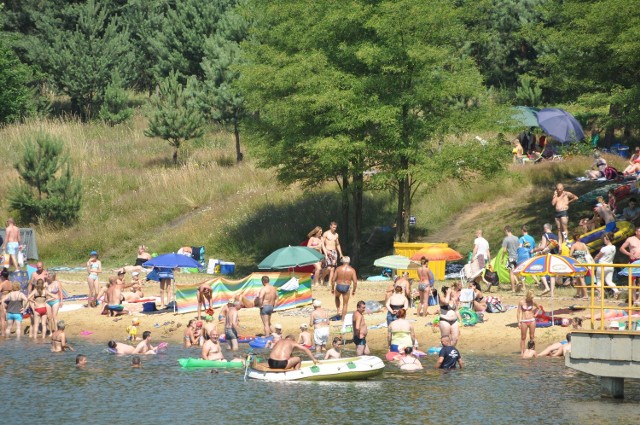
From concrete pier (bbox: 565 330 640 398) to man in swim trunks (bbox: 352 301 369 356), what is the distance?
638 centimetres

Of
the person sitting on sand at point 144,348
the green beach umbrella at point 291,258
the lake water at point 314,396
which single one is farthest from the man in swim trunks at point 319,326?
the green beach umbrella at point 291,258

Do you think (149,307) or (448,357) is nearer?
(448,357)

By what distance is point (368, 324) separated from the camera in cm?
3141

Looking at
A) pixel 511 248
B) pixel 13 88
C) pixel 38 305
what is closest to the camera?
pixel 38 305

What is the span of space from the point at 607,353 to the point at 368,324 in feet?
33.2

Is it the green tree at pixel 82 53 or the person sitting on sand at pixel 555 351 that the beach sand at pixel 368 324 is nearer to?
the person sitting on sand at pixel 555 351

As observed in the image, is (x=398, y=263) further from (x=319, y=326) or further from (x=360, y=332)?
(x=360, y=332)

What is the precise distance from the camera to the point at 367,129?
39.7 meters

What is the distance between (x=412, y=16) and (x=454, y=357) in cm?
1558

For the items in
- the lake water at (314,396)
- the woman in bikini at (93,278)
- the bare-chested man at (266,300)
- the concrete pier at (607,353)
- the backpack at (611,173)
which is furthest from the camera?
the backpack at (611,173)

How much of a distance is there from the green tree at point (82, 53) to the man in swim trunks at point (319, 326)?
45.8 m

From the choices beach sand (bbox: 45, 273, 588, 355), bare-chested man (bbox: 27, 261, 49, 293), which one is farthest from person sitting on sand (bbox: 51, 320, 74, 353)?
bare-chested man (bbox: 27, 261, 49, 293)

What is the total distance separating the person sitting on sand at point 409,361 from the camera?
86.9 feet

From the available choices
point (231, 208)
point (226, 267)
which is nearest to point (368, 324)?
point (226, 267)
